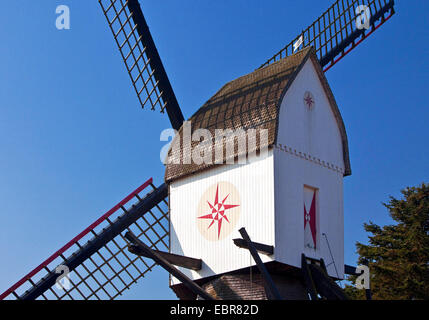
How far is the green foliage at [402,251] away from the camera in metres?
24.3

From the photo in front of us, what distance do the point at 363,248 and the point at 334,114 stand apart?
36.1 feet

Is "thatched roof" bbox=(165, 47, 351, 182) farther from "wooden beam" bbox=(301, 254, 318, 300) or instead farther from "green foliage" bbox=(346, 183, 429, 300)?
"green foliage" bbox=(346, 183, 429, 300)

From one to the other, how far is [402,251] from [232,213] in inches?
436

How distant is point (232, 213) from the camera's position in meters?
15.8

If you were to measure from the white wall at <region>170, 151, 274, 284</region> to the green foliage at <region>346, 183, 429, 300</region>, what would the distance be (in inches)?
388

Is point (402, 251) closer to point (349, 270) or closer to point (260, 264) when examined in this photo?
point (349, 270)

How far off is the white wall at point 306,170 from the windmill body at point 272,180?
0.02 m

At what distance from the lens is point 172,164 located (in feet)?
57.4

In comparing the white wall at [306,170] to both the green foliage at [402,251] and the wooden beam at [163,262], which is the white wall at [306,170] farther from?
the green foliage at [402,251]

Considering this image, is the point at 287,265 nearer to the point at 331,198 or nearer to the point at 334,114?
the point at 331,198

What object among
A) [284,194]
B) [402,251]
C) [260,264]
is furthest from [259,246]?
[402,251]

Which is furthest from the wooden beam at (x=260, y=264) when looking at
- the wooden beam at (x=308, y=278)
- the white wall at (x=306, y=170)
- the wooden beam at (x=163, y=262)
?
the wooden beam at (x=163, y=262)

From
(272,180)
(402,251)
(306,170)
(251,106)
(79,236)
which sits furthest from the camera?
(402,251)
